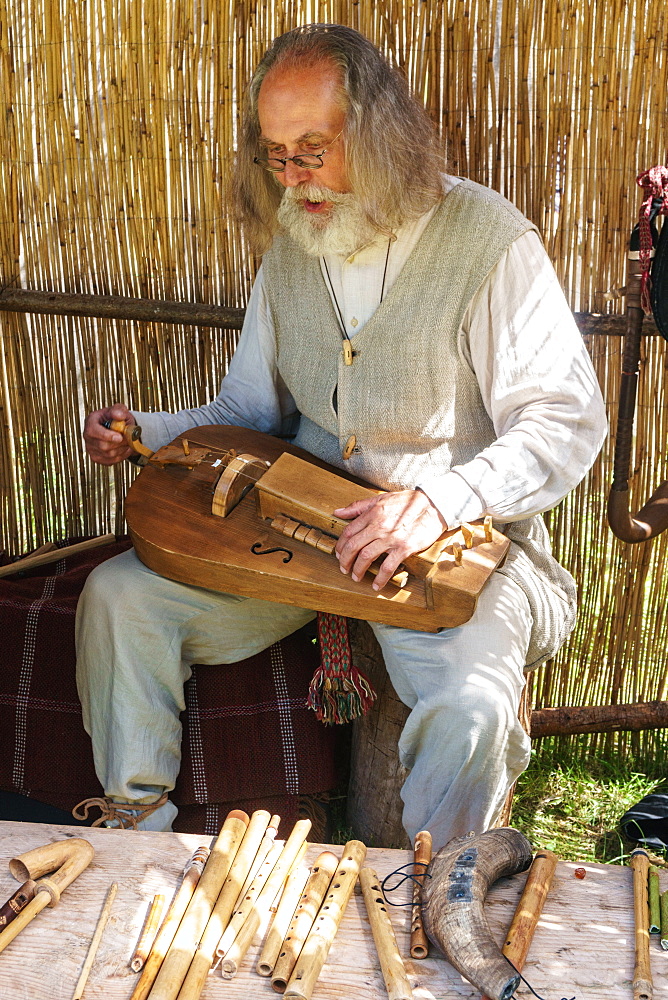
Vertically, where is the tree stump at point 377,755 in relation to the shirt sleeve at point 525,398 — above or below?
below

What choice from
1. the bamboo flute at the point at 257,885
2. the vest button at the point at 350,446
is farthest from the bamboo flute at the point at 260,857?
the vest button at the point at 350,446

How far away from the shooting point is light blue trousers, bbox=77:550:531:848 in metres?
2.01

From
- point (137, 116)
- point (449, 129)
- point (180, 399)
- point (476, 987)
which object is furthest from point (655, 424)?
point (476, 987)

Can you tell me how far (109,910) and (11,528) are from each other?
1.86 meters

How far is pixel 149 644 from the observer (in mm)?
2281

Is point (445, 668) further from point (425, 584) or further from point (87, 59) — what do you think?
point (87, 59)

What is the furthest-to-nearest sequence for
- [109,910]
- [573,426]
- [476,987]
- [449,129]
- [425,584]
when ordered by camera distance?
[449,129]
[573,426]
[425,584]
[109,910]
[476,987]

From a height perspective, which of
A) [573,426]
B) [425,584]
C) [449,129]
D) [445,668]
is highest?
[449,129]

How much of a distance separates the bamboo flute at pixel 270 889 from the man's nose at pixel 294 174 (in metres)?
1.40

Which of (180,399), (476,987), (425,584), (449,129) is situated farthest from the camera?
(180,399)

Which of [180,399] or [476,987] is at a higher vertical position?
[180,399]

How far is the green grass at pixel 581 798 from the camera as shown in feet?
8.65

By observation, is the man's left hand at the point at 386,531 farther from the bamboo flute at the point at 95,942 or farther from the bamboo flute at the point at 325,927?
the bamboo flute at the point at 95,942

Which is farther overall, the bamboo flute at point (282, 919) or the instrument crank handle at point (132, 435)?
the instrument crank handle at point (132, 435)
